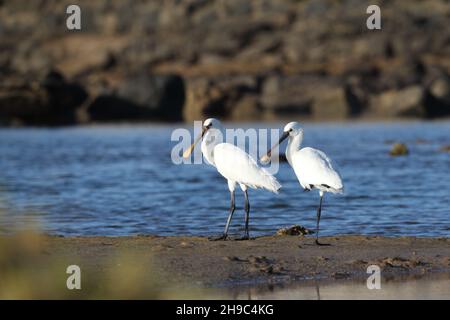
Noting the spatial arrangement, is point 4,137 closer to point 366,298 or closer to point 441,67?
point 441,67

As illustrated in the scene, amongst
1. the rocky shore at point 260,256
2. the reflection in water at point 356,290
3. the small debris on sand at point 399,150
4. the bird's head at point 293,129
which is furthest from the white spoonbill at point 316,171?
the small debris on sand at point 399,150

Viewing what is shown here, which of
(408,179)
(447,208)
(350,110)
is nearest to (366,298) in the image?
(447,208)

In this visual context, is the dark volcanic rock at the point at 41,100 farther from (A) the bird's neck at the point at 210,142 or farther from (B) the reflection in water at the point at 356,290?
(B) the reflection in water at the point at 356,290

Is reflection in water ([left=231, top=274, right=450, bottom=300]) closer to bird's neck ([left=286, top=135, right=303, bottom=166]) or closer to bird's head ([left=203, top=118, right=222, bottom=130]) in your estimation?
bird's neck ([left=286, top=135, right=303, bottom=166])

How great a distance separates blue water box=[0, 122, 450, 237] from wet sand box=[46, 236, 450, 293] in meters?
0.94

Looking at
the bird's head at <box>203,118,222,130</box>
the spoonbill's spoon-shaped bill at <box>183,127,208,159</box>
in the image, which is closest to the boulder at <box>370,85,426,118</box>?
the spoonbill's spoon-shaped bill at <box>183,127,208,159</box>

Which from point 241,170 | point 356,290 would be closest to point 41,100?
point 241,170

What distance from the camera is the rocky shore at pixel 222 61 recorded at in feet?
152

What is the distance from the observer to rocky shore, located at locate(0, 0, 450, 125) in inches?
1818

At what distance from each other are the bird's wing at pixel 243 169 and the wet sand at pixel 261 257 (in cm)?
67

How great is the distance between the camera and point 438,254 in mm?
11508

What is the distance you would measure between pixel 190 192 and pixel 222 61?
116 feet
